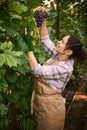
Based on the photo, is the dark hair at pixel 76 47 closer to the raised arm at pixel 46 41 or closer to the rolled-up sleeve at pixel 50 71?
the rolled-up sleeve at pixel 50 71

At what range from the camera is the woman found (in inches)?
132

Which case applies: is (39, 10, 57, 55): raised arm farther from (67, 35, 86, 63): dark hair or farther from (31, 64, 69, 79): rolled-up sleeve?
(31, 64, 69, 79): rolled-up sleeve

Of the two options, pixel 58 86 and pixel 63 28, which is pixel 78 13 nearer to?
pixel 63 28

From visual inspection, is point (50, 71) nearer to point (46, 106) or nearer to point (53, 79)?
point (53, 79)

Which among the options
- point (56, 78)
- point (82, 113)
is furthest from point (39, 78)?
point (82, 113)

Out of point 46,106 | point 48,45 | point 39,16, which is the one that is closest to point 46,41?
point 48,45

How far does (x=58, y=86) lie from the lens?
11.5 ft

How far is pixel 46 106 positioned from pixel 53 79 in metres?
0.31

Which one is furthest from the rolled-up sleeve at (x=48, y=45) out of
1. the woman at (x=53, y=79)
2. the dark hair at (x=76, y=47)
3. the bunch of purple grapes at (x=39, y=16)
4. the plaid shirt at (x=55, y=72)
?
the bunch of purple grapes at (x=39, y=16)

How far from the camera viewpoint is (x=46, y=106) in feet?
11.6

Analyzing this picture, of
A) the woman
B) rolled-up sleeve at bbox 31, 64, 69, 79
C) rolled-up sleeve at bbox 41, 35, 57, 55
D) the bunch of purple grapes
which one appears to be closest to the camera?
the bunch of purple grapes

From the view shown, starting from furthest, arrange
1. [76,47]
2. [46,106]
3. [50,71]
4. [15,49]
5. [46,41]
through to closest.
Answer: [46,41], [46,106], [76,47], [50,71], [15,49]

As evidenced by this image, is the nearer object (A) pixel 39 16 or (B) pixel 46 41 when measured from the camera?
(A) pixel 39 16

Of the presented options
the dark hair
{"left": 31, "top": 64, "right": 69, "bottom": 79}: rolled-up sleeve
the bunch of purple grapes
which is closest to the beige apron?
{"left": 31, "top": 64, "right": 69, "bottom": 79}: rolled-up sleeve
